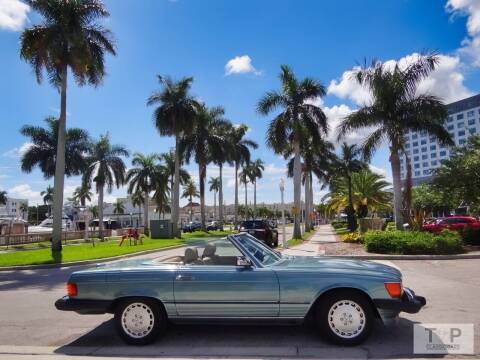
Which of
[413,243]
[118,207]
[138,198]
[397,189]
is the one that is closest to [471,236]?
[397,189]

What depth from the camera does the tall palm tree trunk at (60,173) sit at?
2423 cm

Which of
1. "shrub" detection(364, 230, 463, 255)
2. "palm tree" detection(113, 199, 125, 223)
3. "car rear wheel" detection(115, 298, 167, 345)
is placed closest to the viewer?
"car rear wheel" detection(115, 298, 167, 345)

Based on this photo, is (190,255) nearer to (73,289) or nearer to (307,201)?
(73,289)

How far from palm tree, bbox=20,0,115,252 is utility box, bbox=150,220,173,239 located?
1700 cm

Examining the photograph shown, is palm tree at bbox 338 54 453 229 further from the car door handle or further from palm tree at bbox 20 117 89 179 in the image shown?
palm tree at bbox 20 117 89 179

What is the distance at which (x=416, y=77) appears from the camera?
77.6 feet

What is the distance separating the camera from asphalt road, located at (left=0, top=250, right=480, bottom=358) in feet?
18.9

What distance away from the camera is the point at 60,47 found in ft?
79.8

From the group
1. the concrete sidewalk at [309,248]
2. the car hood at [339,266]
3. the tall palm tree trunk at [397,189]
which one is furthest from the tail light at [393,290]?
the tall palm tree trunk at [397,189]

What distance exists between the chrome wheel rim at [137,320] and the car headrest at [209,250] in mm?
1019

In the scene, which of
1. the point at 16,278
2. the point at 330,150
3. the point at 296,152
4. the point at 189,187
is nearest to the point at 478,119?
the point at 189,187

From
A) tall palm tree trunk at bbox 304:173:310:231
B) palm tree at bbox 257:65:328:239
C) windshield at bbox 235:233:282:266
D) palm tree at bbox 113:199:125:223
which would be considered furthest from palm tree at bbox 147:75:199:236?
palm tree at bbox 113:199:125:223

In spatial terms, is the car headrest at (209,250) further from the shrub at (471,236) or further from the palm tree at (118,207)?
the palm tree at (118,207)

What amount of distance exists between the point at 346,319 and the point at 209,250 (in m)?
1.99
